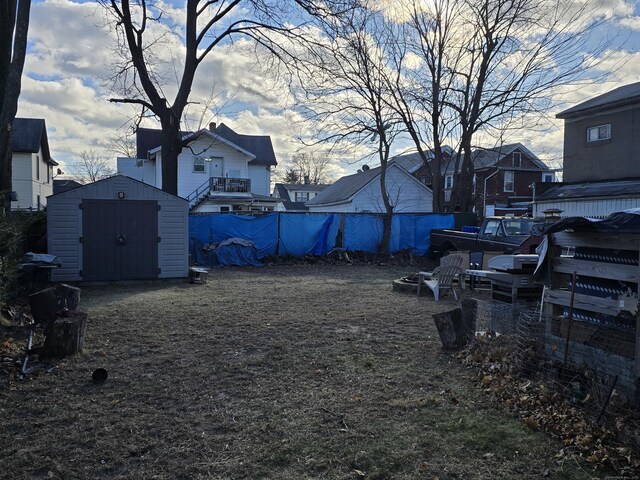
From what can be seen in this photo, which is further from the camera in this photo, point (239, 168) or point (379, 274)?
point (239, 168)

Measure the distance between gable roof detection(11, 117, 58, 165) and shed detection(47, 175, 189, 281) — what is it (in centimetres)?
2417

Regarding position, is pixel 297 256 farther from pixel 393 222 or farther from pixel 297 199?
pixel 297 199

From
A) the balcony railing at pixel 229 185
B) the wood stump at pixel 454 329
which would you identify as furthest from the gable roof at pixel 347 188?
the wood stump at pixel 454 329

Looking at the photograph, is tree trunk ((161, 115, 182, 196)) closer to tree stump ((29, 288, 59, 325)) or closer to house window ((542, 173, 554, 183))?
tree stump ((29, 288, 59, 325))

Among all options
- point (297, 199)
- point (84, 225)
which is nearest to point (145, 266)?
point (84, 225)

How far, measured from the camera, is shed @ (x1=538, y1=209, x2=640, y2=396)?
4125 millimetres

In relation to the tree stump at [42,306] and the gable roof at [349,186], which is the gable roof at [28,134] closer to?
the gable roof at [349,186]

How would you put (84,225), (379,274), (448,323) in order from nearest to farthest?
(448,323)
(84,225)
(379,274)

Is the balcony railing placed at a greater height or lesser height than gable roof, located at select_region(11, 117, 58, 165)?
lesser

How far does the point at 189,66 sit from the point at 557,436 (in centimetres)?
1665

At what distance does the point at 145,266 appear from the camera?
41.8 ft

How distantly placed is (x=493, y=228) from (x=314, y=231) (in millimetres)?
7518

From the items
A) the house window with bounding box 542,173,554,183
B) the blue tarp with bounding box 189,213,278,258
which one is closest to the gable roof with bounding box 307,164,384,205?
the house window with bounding box 542,173,554,183

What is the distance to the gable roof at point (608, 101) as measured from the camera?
19.9 m
